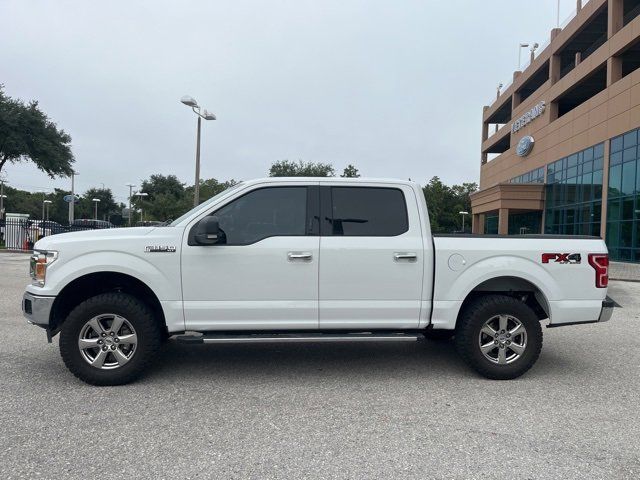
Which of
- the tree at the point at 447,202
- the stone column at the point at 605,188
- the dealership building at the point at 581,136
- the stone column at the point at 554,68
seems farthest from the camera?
the tree at the point at 447,202

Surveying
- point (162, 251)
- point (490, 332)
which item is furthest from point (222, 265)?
point (490, 332)

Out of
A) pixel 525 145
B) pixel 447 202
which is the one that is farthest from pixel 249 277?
pixel 447 202

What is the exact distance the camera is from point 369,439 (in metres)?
3.44

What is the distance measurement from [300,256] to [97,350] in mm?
2092

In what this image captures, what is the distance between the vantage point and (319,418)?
3.82m

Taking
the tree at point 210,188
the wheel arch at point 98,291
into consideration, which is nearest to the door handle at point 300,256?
the wheel arch at point 98,291

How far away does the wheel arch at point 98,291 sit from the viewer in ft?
15.1

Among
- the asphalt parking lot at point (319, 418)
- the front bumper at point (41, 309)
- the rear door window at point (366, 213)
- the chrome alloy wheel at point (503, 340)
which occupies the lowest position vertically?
the asphalt parking lot at point (319, 418)

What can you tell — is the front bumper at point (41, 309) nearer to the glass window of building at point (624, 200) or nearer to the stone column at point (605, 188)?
the glass window of building at point (624, 200)

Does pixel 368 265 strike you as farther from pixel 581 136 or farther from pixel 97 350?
pixel 581 136

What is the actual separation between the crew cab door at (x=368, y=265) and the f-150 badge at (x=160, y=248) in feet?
4.64

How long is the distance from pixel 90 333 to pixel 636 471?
4451 millimetres

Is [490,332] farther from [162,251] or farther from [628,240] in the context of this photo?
[628,240]

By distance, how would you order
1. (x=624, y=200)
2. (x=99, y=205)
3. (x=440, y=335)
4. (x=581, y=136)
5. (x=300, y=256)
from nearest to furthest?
(x=300, y=256) < (x=440, y=335) < (x=624, y=200) < (x=581, y=136) < (x=99, y=205)
